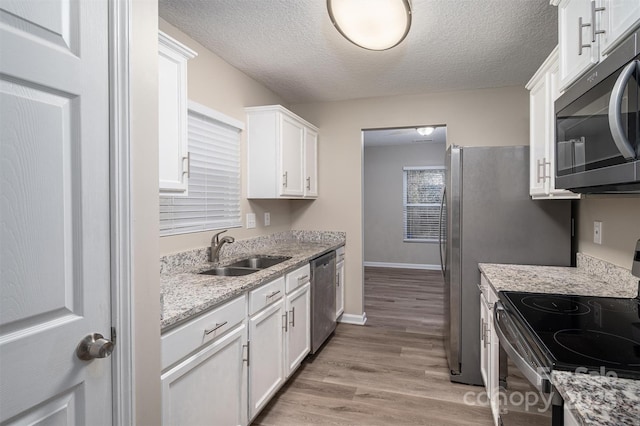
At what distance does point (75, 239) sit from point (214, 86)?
208 centimetres

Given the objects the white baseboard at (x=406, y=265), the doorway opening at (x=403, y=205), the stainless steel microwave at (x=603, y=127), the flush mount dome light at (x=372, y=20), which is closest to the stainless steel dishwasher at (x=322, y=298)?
the flush mount dome light at (x=372, y=20)

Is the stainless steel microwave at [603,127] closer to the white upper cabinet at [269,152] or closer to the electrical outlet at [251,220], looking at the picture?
the white upper cabinet at [269,152]

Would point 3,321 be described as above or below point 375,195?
below

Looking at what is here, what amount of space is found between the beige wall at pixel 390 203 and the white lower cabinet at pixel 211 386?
563 centimetres

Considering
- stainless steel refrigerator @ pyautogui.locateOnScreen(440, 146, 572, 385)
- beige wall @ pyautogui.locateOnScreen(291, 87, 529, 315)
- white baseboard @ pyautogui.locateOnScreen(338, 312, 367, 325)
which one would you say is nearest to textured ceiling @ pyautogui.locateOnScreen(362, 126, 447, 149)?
beige wall @ pyautogui.locateOnScreen(291, 87, 529, 315)

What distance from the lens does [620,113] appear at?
101cm

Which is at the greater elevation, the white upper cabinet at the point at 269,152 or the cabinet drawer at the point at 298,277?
the white upper cabinet at the point at 269,152

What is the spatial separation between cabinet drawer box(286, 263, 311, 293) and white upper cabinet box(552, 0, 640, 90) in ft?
6.26

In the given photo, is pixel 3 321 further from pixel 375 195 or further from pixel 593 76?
pixel 375 195

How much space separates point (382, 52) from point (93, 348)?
2.60 metres

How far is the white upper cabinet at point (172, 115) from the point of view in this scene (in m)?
1.63

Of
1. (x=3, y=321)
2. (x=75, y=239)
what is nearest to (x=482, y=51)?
(x=75, y=239)

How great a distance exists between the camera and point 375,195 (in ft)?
24.0

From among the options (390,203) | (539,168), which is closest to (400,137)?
(390,203)
